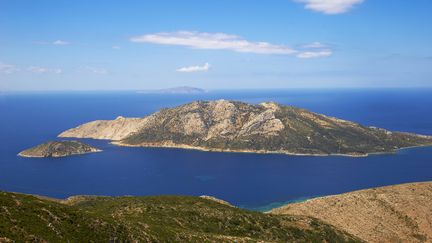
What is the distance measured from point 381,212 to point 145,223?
8969 centimetres

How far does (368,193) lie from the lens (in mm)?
138000

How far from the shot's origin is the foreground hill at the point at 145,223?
47.4m

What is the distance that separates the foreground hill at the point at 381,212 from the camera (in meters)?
114

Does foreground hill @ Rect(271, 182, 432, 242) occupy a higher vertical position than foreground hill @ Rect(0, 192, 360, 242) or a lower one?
lower

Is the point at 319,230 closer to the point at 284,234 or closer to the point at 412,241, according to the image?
the point at 284,234

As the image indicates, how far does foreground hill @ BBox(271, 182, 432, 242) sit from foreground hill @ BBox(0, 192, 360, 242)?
1745 cm

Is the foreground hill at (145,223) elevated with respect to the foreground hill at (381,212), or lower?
elevated

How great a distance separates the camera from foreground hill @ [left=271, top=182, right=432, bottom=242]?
11356 cm

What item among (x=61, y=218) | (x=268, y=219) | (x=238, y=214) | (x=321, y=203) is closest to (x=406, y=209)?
(x=321, y=203)

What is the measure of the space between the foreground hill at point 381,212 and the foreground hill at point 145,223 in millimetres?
17455

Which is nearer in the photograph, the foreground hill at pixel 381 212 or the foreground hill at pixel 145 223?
the foreground hill at pixel 145 223

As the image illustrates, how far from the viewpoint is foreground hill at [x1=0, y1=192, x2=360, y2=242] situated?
156 ft

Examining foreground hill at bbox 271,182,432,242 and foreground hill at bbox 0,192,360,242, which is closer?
foreground hill at bbox 0,192,360,242

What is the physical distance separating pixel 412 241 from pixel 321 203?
3047 centimetres
